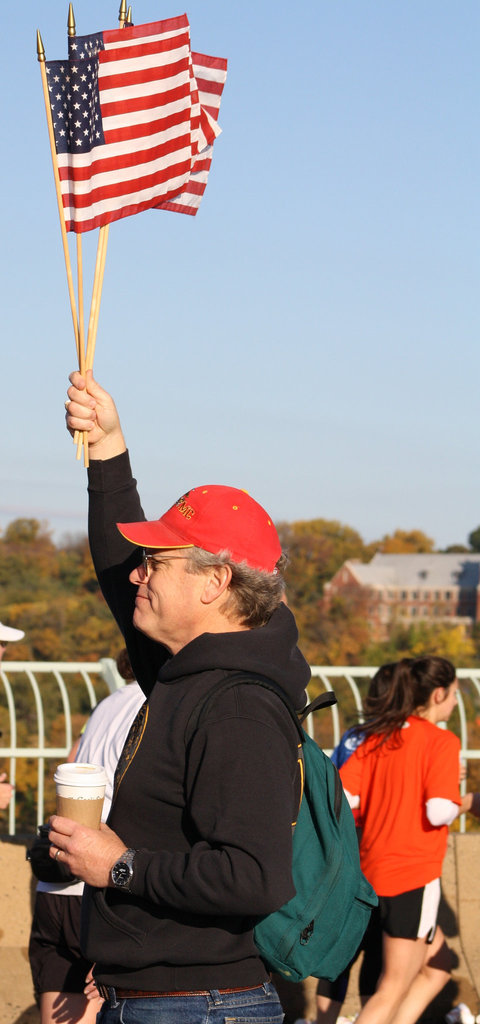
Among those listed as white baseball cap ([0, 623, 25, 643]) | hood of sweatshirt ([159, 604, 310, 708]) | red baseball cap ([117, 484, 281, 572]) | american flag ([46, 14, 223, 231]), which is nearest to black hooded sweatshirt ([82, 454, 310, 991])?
hood of sweatshirt ([159, 604, 310, 708])

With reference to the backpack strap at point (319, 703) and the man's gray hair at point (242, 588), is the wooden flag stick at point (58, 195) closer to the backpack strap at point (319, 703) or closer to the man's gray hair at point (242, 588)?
the man's gray hair at point (242, 588)

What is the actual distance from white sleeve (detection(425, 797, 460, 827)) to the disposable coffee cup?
2415 mm

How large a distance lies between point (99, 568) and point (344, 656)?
59.4m

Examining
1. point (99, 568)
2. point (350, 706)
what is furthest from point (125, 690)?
point (350, 706)

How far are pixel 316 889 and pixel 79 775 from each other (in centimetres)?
53

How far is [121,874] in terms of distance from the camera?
205cm

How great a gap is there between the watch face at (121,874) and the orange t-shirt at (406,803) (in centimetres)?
255

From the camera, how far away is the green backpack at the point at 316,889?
215cm

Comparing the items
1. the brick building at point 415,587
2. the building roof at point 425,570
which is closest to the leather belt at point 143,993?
the brick building at point 415,587

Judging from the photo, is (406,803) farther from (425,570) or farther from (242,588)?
(425,570)

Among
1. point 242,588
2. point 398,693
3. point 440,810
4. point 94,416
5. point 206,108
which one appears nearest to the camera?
point 242,588

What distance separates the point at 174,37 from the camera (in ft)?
10.5

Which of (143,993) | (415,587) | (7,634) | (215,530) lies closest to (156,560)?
(215,530)

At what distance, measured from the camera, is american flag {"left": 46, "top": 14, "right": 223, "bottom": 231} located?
2941 millimetres
